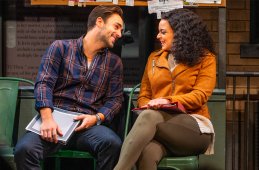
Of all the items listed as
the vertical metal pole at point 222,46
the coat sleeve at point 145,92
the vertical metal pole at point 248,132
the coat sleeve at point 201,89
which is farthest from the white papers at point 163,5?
the vertical metal pole at point 248,132

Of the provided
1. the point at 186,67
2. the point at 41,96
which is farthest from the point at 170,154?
the point at 41,96

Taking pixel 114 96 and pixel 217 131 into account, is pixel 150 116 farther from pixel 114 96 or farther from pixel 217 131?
pixel 217 131

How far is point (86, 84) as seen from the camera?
437 cm

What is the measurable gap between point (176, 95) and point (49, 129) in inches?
38.4

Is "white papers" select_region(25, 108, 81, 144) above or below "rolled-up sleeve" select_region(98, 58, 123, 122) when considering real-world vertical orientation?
below

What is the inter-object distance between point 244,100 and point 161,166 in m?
2.10

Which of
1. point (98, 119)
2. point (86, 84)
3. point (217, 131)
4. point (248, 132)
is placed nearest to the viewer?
point (98, 119)

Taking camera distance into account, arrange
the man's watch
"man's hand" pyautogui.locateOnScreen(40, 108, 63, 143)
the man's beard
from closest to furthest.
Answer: "man's hand" pyautogui.locateOnScreen(40, 108, 63, 143)
the man's watch
the man's beard

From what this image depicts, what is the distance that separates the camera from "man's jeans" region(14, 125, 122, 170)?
3.96 metres

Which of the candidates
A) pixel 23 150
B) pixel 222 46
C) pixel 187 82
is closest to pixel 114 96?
pixel 187 82

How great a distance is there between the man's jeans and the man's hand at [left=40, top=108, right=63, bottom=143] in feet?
0.20

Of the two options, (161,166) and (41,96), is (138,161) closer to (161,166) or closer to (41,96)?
(161,166)

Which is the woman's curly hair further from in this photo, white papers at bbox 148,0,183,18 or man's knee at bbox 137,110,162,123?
man's knee at bbox 137,110,162,123

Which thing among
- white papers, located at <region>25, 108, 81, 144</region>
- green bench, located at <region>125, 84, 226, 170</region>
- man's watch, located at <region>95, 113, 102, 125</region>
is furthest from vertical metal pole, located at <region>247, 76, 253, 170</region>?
white papers, located at <region>25, 108, 81, 144</region>
